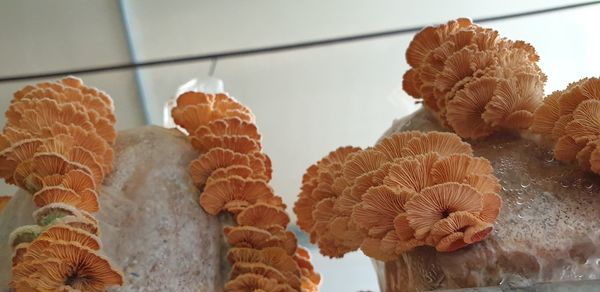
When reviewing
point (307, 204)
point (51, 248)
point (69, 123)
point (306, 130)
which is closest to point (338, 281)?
point (306, 130)

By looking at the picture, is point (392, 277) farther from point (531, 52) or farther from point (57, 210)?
point (57, 210)

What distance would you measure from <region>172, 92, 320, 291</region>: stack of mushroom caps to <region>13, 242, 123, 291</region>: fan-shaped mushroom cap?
56 centimetres

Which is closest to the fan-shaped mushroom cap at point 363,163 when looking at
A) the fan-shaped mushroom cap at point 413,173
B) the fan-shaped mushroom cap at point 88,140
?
the fan-shaped mushroom cap at point 413,173

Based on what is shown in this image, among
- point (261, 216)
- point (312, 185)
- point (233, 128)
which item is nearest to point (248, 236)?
point (261, 216)

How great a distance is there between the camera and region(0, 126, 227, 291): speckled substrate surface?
2.46 meters

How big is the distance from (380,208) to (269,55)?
316cm

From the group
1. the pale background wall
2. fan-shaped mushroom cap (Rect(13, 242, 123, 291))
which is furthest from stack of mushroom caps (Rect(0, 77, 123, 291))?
the pale background wall

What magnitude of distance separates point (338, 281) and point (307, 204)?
1.92 m

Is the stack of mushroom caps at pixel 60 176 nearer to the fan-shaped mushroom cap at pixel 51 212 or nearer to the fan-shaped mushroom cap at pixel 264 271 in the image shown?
the fan-shaped mushroom cap at pixel 51 212

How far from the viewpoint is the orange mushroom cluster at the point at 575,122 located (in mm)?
1854

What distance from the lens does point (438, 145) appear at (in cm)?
191

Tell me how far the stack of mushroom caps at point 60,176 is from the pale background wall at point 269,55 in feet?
6.44

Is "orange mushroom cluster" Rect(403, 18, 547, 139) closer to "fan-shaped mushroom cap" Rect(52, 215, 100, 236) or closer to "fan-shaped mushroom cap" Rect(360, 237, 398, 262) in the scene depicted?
"fan-shaped mushroom cap" Rect(360, 237, 398, 262)

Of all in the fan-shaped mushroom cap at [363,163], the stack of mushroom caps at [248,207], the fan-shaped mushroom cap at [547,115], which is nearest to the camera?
the fan-shaped mushroom cap at [363,163]
